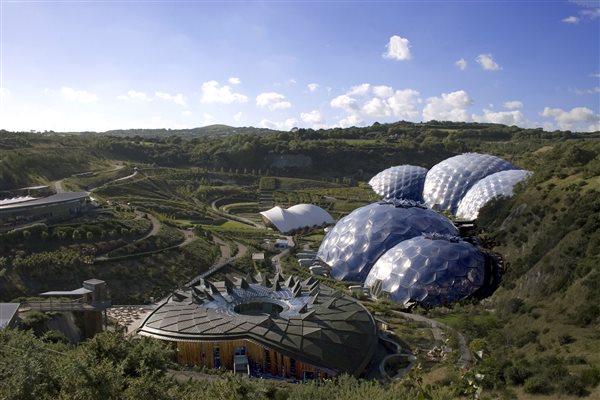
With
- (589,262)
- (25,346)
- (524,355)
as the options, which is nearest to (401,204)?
(589,262)

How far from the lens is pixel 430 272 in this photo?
113 feet

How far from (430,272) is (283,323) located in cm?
1389

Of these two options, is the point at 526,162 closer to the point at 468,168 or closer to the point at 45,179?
the point at 468,168

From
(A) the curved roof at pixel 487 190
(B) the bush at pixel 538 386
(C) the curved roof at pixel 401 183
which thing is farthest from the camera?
(C) the curved roof at pixel 401 183

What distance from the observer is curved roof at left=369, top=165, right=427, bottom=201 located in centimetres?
7012

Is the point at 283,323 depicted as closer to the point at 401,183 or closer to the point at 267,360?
the point at 267,360

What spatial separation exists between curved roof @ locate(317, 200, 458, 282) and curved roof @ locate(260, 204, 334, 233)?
16.4m

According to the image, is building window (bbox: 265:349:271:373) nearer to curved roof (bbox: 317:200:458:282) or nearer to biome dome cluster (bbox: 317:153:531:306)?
biome dome cluster (bbox: 317:153:531:306)

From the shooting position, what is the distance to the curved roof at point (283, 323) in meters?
23.4

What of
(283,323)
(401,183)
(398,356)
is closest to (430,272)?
(398,356)

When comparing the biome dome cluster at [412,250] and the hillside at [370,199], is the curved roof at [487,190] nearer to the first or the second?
the biome dome cluster at [412,250]

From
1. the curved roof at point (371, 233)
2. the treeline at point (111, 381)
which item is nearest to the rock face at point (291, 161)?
the curved roof at point (371, 233)

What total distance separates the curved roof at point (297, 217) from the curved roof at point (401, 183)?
11259 millimetres

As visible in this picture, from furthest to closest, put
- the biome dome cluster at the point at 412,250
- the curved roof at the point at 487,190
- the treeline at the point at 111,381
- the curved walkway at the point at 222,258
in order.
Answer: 1. the curved roof at the point at 487,190
2. the curved walkway at the point at 222,258
3. the biome dome cluster at the point at 412,250
4. the treeline at the point at 111,381
